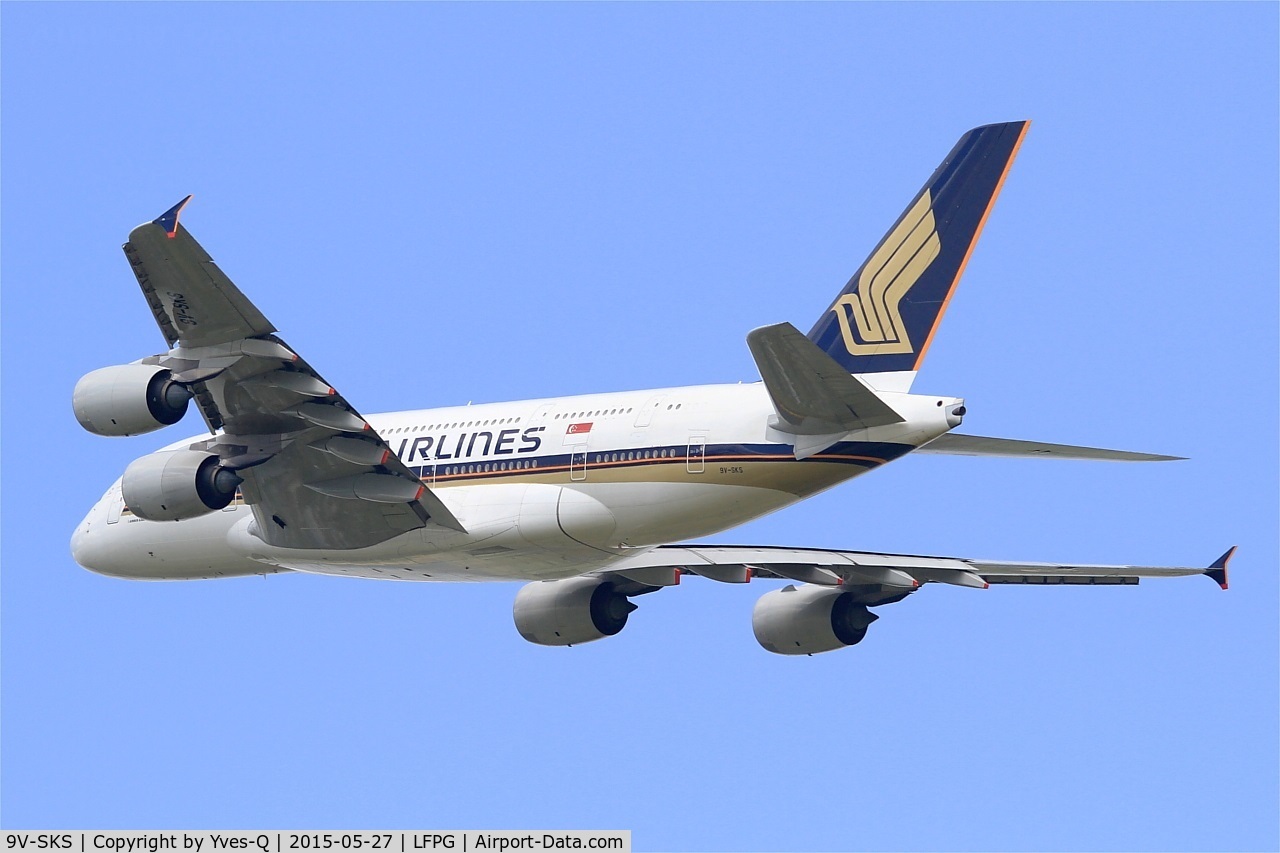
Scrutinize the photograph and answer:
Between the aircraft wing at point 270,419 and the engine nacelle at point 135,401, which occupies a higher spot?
the engine nacelle at point 135,401

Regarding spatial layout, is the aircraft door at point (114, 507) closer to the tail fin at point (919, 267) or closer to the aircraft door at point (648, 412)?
the aircraft door at point (648, 412)

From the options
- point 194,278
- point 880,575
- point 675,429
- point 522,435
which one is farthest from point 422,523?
point 880,575

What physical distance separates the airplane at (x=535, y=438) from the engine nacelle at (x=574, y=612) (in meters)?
3.09

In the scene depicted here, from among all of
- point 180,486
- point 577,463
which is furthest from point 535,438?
point 180,486

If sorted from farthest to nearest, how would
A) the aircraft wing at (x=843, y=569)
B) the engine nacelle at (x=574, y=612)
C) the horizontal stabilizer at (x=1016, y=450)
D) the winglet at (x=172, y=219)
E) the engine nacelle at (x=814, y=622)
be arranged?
the engine nacelle at (x=574, y=612)
the engine nacelle at (x=814, y=622)
the aircraft wing at (x=843, y=569)
the horizontal stabilizer at (x=1016, y=450)
the winglet at (x=172, y=219)

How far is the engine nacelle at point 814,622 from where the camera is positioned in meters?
36.2

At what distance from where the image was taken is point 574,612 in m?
36.6

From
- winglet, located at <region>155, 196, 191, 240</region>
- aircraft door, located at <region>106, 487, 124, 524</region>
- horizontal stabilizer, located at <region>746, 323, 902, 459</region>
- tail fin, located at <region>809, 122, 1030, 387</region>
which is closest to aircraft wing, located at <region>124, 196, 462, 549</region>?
winglet, located at <region>155, 196, 191, 240</region>

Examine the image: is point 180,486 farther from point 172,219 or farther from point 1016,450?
point 1016,450

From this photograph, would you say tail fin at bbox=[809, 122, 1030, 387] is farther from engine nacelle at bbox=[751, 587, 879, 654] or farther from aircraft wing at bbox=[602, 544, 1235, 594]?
engine nacelle at bbox=[751, 587, 879, 654]

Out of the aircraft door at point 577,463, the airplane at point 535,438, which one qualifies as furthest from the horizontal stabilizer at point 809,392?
the aircraft door at point 577,463

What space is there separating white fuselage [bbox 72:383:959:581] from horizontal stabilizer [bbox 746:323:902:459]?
242 millimetres
